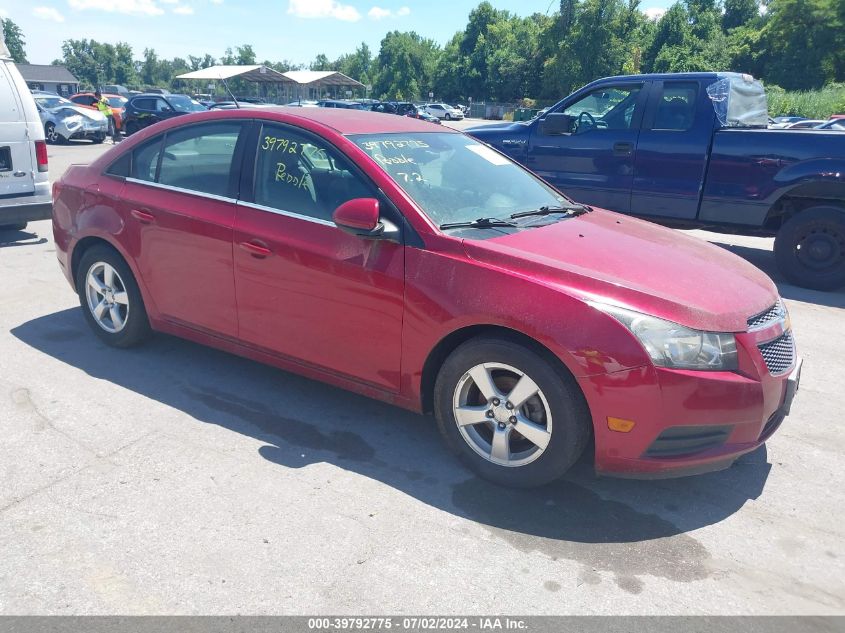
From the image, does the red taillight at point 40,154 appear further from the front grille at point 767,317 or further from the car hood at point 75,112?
the car hood at point 75,112

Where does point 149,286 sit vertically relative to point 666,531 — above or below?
above

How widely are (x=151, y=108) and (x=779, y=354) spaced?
2320 cm

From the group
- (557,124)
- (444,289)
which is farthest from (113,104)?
(444,289)

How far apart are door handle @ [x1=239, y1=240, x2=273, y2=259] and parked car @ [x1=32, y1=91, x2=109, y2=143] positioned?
22.2 metres

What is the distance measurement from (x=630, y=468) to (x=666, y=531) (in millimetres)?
318

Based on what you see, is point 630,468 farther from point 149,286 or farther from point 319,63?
point 319,63

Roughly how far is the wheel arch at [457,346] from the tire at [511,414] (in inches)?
1.2

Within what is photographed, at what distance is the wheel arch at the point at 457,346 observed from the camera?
9.98 feet

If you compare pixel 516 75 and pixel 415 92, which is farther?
pixel 415 92

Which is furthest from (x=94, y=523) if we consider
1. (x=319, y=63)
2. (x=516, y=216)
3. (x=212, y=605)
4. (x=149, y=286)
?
(x=319, y=63)

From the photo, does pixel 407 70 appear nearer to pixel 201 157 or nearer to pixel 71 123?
pixel 71 123

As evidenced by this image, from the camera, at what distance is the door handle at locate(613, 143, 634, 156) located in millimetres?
7629

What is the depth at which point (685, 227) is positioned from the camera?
757 cm

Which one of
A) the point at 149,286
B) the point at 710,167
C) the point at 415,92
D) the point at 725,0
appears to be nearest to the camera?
the point at 149,286
